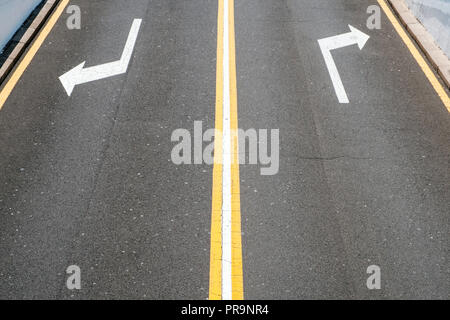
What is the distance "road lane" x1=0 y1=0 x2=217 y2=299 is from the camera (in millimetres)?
7188

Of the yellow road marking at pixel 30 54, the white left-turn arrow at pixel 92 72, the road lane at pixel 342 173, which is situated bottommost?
the road lane at pixel 342 173

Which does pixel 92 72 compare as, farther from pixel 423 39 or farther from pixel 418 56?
pixel 423 39

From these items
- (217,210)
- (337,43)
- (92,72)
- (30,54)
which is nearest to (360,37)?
(337,43)

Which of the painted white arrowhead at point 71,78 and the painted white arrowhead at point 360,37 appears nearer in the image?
the painted white arrowhead at point 71,78

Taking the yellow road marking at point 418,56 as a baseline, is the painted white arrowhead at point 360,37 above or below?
above

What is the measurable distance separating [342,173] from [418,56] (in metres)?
4.47

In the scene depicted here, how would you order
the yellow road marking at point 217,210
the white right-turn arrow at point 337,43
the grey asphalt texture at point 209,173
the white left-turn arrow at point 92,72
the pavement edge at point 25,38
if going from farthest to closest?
1. the pavement edge at point 25,38
2. the white right-turn arrow at point 337,43
3. the white left-turn arrow at point 92,72
4. the grey asphalt texture at point 209,173
5. the yellow road marking at point 217,210

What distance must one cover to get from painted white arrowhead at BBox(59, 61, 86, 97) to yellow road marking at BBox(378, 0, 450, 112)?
7.03 meters

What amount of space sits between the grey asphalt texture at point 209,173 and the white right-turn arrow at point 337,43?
0.52 feet

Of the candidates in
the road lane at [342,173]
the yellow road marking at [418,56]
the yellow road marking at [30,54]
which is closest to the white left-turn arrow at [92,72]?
the yellow road marking at [30,54]

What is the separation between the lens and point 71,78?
10.8 metres

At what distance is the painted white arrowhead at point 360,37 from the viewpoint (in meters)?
11.9

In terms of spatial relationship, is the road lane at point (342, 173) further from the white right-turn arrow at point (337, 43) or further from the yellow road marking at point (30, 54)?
the yellow road marking at point (30, 54)
